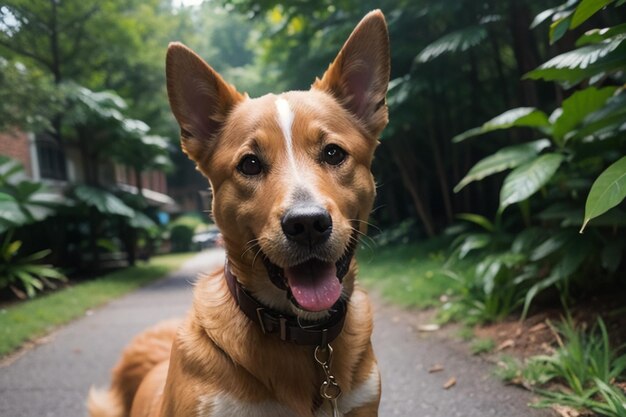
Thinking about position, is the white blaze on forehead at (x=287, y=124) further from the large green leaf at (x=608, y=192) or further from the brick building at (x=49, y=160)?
the brick building at (x=49, y=160)

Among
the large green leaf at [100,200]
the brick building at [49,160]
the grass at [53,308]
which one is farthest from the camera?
the brick building at [49,160]

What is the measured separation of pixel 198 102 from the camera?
210cm

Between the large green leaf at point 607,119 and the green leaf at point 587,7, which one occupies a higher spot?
the green leaf at point 587,7

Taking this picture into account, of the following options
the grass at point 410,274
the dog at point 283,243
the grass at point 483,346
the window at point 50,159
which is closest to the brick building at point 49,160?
the window at point 50,159

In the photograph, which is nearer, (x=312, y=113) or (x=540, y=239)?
(x=312, y=113)

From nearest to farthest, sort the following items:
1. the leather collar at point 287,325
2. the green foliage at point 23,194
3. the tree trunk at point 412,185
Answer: the leather collar at point 287,325
the green foliage at point 23,194
the tree trunk at point 412,185

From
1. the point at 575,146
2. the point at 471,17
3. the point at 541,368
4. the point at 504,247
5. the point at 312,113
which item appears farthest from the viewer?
the point at 471,17

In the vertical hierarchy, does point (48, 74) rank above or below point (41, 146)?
above

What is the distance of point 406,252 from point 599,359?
6.18 m

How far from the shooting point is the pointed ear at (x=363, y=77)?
2.08 m

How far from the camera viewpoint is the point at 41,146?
12414 mm

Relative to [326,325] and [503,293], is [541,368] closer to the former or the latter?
[503,293]

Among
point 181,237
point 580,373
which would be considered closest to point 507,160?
point 580,373

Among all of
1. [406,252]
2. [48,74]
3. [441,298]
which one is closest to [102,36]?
[48,74]
